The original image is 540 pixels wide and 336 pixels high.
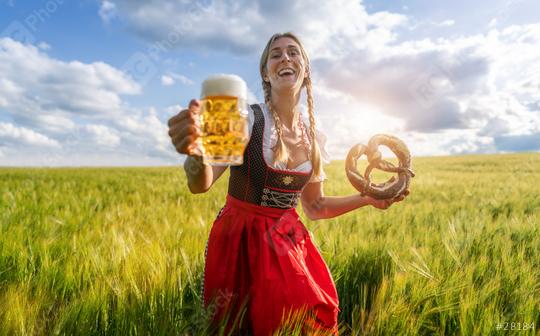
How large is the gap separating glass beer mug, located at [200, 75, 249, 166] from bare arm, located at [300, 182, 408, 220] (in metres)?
0.99

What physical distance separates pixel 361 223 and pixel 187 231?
1.54m

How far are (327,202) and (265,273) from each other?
2.33ft

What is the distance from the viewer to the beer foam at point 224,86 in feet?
4.28

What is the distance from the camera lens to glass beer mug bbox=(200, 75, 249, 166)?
1.28 metres

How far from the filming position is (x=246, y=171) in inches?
77.1

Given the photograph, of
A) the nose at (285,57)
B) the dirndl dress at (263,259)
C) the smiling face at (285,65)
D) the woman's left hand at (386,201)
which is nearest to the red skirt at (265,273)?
the dirndl dress at (263,259)

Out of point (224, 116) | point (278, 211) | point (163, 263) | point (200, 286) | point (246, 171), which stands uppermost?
point (224, 116)

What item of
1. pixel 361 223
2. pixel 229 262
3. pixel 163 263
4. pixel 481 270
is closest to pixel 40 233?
pixel 163 263

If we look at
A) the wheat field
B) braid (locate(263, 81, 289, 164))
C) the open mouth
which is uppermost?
the open mouth

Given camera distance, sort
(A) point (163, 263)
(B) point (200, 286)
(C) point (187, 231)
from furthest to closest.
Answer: (C) point (187, 231) → (B) point (200, 286) → (A) point (163, 263)

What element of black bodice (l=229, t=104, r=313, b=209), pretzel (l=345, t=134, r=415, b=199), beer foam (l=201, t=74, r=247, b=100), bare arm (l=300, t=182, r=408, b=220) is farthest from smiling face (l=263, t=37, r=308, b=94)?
beer foam (l=201, t=74, r=247, b=100)

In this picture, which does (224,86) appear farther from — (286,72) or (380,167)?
(380,167)

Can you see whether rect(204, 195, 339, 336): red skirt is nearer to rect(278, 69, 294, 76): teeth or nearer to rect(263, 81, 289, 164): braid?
rect(263, 81, 289, 164): braid

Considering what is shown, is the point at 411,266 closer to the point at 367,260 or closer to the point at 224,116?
the point at 367,260
